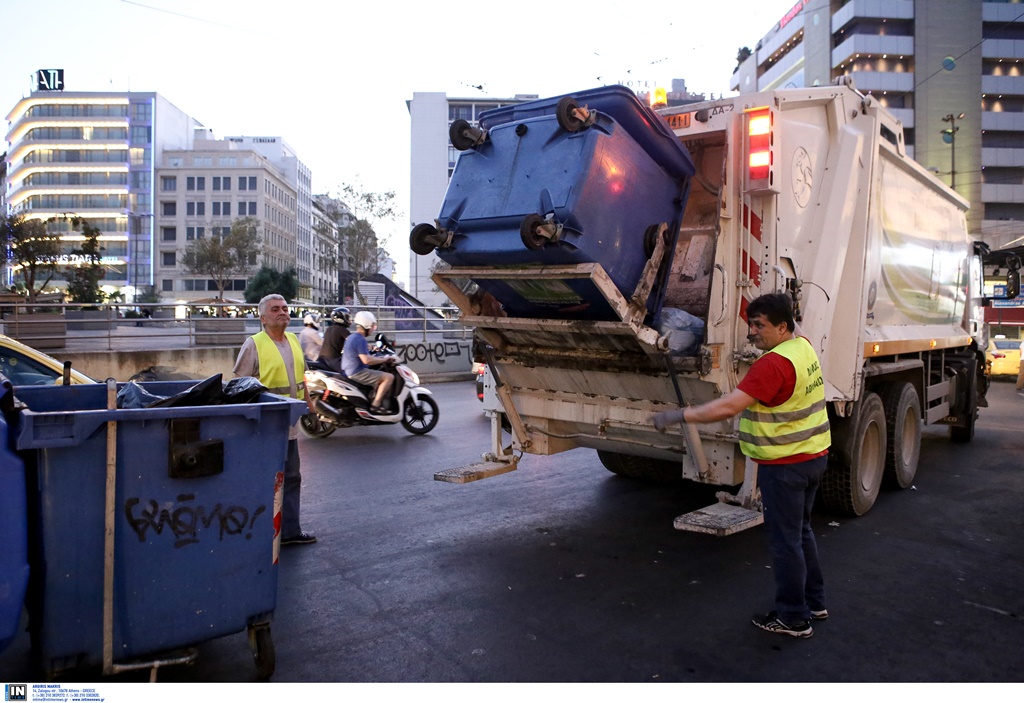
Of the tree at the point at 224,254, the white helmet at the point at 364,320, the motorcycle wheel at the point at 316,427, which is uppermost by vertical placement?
the tree at the point at 224,254

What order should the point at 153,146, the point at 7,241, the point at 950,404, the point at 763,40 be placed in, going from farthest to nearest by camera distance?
the point at 153,146 < the point at 763,40 < the point at 7,241 < the point at 950,404

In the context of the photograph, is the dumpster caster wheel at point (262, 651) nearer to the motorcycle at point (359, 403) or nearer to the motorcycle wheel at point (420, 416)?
the motorcycle at point (359, 403)

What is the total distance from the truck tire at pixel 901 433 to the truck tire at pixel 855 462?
12.7 inches

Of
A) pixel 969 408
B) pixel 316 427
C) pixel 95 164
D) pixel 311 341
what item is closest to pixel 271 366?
pixel 311 341

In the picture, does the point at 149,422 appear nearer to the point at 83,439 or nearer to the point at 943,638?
the point at 83,439

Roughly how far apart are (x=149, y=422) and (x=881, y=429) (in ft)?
18.1

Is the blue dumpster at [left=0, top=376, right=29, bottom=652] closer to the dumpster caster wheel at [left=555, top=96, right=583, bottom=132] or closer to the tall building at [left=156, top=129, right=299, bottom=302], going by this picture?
the dumpster caster wheel at [left=555, top=96, right=583, bottom=132]

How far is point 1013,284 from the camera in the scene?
1047cm

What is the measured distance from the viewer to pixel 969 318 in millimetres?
9781

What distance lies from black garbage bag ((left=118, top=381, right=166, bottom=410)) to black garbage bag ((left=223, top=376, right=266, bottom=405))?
0.29 m

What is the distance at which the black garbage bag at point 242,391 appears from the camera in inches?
139

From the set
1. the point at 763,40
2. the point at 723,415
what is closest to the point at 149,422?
the point at 723,415

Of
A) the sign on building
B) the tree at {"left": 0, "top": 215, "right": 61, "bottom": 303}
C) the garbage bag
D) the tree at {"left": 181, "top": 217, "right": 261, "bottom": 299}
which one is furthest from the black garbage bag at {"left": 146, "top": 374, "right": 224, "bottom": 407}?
the sign on building

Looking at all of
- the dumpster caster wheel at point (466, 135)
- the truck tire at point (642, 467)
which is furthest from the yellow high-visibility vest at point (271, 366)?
the truck tire at point (642, 467)
